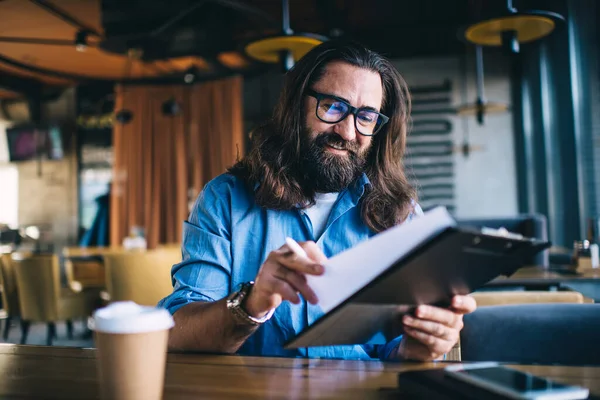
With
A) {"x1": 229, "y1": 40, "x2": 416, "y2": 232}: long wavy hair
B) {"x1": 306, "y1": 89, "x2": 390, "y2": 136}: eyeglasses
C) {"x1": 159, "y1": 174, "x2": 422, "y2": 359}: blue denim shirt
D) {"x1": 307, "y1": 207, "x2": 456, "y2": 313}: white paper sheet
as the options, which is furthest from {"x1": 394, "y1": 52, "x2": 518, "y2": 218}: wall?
{"x1": 307, "y1": 207, "x2": 456, "y2": 313}: white paper sheet

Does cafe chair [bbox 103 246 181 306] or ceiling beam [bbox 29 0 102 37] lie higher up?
ceiling beam [bbox 29 0 102 37]

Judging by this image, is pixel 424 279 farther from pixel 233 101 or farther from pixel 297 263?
pixel 233 101

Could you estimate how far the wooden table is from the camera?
0.90m

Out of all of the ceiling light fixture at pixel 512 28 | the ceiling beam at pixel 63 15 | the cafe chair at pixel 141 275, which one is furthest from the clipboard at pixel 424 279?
the ceiling beam at pixel 63 15

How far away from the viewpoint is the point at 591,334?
52.6 inches

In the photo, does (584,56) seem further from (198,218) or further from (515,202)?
(198,218)

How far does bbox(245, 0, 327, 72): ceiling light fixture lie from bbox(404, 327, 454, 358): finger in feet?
8.53

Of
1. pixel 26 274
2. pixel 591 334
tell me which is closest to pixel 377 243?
pixel 591 334

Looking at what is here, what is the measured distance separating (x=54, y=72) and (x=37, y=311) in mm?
5274

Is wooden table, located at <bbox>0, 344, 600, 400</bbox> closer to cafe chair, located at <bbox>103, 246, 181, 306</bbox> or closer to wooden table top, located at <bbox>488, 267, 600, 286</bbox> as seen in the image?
wooden table top, located at <bbox>488, 267, 600, 286</bbox>

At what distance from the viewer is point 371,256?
0.83 meters

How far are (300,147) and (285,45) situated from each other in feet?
6.28

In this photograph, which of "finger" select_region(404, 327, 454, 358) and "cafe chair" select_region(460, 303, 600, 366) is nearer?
"finger" select_region(404, 327, 454, 358)

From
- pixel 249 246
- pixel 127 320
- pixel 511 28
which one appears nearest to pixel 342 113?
pixel 249 246
